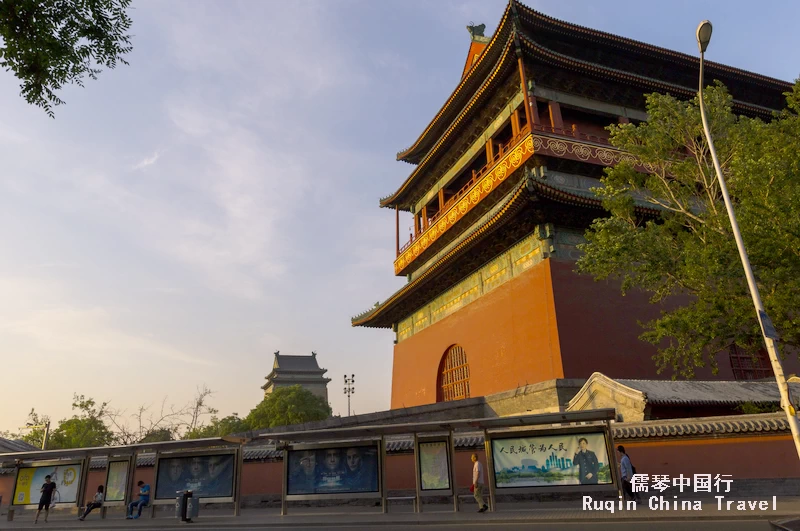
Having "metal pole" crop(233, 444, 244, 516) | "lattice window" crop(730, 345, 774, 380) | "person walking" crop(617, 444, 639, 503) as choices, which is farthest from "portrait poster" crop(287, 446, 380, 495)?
"lattice window" crop(730, 345, 774, 380)

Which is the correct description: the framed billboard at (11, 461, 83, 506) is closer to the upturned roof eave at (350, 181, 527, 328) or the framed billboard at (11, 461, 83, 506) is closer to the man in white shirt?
the man in white shirt

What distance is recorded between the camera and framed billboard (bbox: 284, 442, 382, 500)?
10492 millimetres

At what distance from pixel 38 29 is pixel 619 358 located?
47.4 ft

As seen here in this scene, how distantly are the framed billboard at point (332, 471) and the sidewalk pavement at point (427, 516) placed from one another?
415 millimetres

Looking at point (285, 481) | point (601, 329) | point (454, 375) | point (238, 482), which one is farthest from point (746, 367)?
point (238, 482)

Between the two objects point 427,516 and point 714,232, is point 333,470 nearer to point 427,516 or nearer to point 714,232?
point 427,516

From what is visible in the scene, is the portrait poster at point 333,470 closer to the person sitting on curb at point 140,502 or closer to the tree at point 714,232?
the person sitting on curb at point 140,502

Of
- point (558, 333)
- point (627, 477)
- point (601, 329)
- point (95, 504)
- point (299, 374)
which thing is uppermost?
point (299, 374)

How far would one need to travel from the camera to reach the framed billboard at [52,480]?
40.9ft

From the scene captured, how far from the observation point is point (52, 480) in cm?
1266

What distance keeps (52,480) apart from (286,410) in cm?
2887

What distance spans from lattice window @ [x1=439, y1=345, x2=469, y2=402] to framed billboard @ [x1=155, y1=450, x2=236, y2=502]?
9.51 m

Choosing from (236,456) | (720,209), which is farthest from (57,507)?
(720,209)

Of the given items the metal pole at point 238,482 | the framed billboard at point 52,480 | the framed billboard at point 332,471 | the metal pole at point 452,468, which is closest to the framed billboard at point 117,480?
the framed billboard at point 52,480
